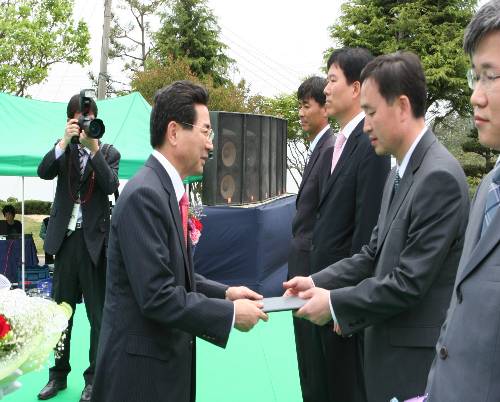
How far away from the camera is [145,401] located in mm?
1958

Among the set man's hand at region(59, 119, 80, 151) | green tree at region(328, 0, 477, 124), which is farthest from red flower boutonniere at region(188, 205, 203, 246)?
green tree at region(328, 0, 477, 124)

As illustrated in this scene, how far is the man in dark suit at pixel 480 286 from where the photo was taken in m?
1.19

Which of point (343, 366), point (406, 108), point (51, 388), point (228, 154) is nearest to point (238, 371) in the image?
point (51, 388)

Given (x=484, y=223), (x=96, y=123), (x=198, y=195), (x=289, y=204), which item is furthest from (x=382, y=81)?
(x=198, y=195)

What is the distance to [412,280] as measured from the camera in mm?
1900

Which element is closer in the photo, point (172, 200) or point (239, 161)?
point (172, 200)

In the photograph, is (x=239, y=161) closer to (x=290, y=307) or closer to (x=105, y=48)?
(x=105, y=48)

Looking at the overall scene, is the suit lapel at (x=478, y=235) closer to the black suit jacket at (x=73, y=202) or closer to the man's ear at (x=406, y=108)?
the man's ear at (x=406, y=108)

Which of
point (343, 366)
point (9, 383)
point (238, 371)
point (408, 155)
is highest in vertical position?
point (408, 155)

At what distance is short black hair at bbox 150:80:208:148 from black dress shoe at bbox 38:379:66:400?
2.34m

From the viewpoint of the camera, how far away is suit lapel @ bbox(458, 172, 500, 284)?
122 centimetres

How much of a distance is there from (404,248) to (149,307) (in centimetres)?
81

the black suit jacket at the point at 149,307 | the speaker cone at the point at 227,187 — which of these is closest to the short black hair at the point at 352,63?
the black suit jacket at the point at 149,307

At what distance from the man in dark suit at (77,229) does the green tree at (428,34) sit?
63.5ft
